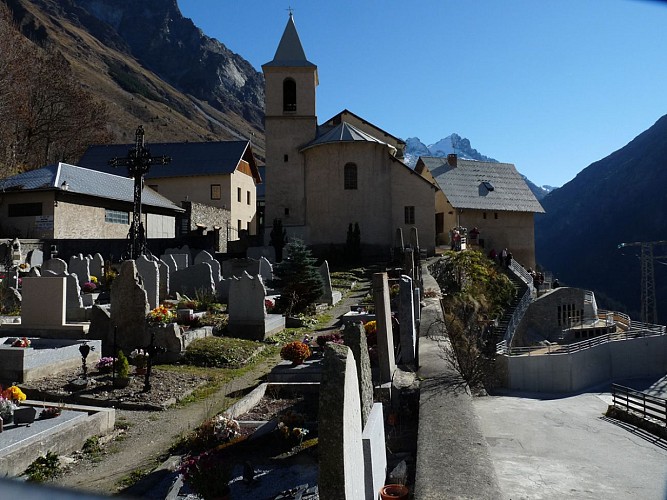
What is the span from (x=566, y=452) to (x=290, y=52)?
33449 millimetres

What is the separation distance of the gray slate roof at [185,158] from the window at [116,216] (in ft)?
36.3

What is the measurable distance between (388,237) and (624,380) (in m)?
16.9

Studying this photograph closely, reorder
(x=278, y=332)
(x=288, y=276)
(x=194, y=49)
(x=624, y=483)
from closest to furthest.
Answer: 1. (x=624, y=483)
2. (x=278, y=332)
3. (x=288, y=276)
4. (x=194, y=49)

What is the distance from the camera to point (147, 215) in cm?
3288

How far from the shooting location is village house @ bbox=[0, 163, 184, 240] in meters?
27.8

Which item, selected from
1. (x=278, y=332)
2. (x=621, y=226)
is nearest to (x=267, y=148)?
(x=278, y=332)

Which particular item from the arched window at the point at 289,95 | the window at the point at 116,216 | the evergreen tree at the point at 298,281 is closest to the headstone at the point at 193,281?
the evergreen tree at the point at 298,281

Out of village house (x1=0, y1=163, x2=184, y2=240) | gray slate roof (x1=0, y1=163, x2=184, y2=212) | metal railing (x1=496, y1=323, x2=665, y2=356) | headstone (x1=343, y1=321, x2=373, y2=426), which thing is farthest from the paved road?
gray slate roof (x1=0, y1=163, x2=184, y2=212)

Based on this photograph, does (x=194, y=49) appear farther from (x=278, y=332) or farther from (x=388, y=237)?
(x=278, y=332)

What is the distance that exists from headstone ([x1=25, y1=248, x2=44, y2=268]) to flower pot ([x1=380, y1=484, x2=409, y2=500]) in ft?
77.2

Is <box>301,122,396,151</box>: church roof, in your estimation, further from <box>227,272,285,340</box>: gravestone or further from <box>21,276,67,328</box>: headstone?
<box>21,276,67,328</box>: headstone

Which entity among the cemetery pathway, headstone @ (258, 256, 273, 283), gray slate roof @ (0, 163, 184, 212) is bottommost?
the cemetery pathway

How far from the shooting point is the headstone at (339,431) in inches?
137

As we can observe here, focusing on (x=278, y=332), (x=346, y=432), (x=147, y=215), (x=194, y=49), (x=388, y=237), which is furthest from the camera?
(x=194, y=49)
